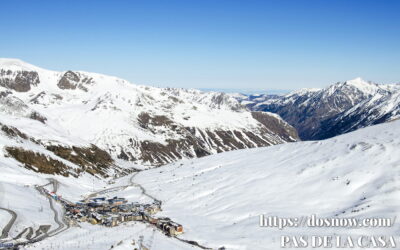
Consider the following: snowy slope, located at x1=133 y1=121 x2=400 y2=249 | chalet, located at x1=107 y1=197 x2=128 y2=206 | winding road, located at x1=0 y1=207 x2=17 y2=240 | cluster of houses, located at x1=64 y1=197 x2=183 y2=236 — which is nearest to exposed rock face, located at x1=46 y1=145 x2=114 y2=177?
chalet, located at x1=107 y1=197 x2=128 y2=206

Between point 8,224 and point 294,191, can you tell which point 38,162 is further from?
point 294,191

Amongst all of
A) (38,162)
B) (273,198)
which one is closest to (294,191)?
(273,198)

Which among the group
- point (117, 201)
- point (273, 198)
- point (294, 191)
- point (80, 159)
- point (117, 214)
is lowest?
point (117, 214)

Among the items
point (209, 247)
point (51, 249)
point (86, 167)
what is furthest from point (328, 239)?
point (86, 167)

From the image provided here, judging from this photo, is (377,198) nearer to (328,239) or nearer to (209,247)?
(328,239)

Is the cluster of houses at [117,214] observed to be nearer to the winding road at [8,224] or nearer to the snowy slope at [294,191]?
the snowy slope at [294,191]

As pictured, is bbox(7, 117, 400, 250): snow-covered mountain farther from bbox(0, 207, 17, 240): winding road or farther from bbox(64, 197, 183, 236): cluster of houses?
bbox(64, 197, 183, 236): cluster of houses

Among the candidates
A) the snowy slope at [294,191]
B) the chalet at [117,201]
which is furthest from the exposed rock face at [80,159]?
the snowy slope at [294,191]
